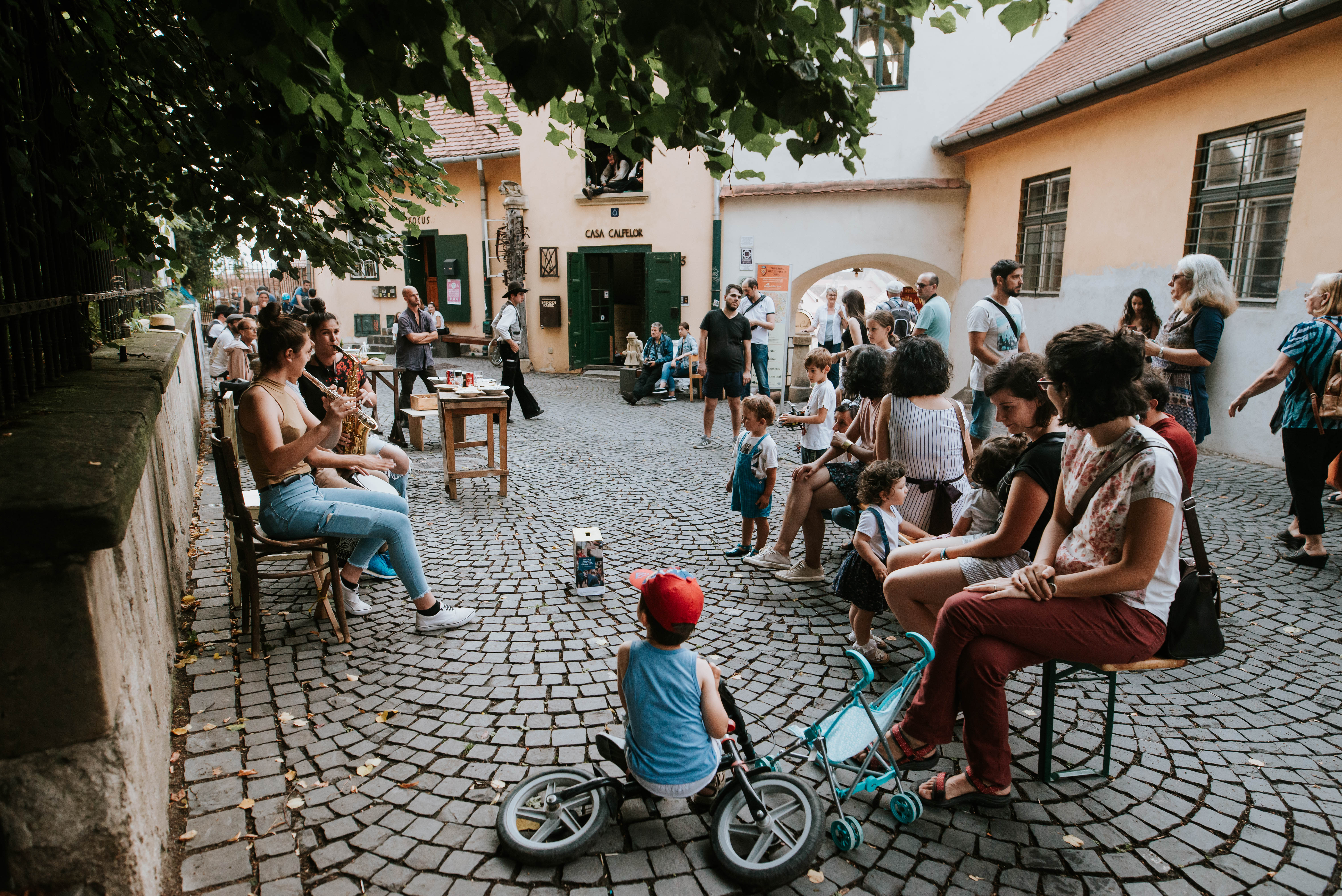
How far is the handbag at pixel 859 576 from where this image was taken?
3717 mm

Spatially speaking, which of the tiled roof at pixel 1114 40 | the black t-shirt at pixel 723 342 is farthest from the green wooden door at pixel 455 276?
the black t-shirt at pixel 723 342

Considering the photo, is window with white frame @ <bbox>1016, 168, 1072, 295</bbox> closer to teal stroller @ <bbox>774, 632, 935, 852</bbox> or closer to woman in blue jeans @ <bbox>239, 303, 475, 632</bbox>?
teal stroller @ <bbox>774, 632, 935, 852</bbox>

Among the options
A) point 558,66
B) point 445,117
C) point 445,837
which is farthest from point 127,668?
point 445,117

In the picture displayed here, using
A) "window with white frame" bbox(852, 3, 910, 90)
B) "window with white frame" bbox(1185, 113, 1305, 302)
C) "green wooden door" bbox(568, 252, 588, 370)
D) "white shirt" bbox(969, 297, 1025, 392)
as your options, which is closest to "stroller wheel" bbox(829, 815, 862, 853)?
"white shirt" bbox(969, 297, 1025, 392)

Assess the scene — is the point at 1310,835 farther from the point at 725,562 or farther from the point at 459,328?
the point at 459,328

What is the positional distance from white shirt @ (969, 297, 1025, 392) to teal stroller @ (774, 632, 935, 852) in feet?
13.2

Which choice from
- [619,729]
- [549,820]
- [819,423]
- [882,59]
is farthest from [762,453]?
[882,59]

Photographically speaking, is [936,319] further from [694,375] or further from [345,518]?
[694,375]

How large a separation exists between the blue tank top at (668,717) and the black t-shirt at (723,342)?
668cm

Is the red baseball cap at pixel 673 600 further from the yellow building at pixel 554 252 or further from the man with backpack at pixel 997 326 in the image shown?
the yellow building at pixel 554 252

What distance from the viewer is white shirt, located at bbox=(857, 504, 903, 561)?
3756 mm

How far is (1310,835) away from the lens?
2621 millimetres

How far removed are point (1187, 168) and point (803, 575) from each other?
7.69 metres

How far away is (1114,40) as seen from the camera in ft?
36.8
